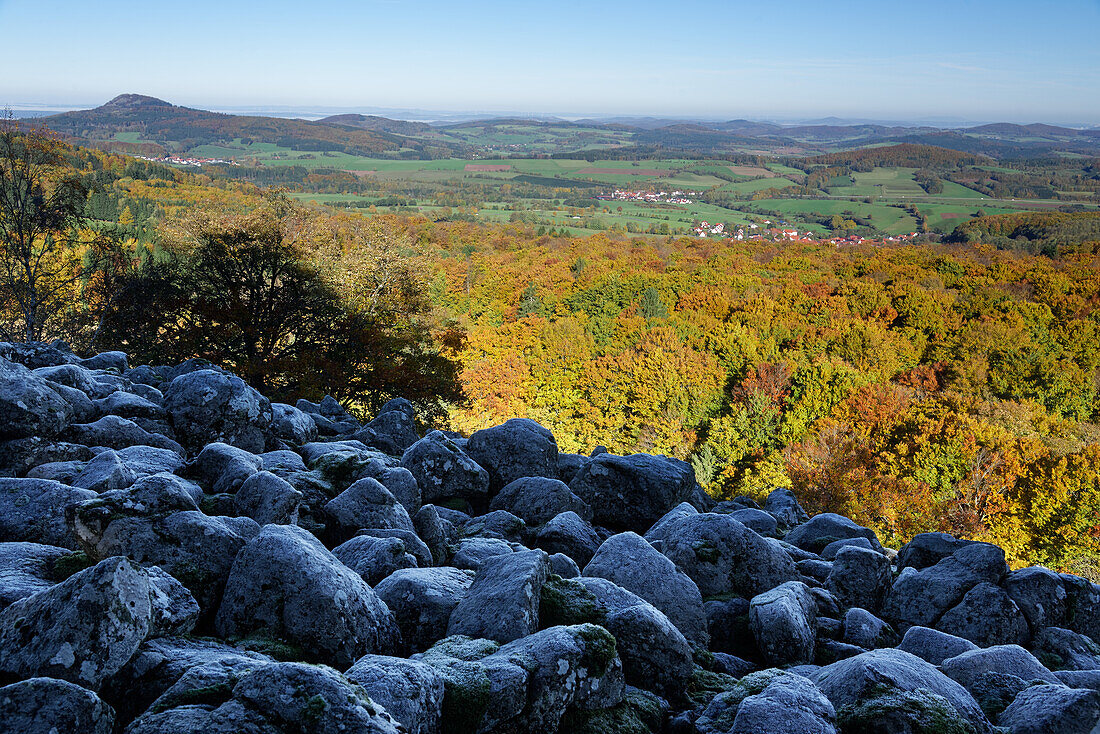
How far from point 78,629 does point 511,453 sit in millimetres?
8873

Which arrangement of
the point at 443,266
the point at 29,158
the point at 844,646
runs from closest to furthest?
the point at 844,646 → the point at 29,158 → the point at 443,266

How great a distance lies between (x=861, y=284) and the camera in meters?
69.7

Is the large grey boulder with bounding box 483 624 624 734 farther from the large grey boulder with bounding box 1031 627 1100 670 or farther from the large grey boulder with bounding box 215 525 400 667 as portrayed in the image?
the large grey boulder with bounding box 1031 627 1100 670

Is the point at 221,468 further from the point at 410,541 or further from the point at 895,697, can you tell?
the point at 895,697

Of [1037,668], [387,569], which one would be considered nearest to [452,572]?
[387,569]

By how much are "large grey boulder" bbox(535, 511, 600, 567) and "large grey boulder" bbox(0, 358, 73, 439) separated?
675cm

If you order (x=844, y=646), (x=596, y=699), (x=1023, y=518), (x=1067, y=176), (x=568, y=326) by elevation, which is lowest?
(x=1023, y=518)

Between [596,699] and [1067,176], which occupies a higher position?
[1067,176]

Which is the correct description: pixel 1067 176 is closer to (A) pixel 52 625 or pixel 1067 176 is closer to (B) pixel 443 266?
(B) pixel 443 266

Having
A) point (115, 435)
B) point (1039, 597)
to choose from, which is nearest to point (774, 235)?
point (1039, 597)

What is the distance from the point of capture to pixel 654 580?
24.7 ft

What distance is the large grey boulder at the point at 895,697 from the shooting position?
15.8 feet

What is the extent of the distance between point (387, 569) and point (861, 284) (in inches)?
2910

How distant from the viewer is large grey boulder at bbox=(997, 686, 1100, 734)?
16.3ft
